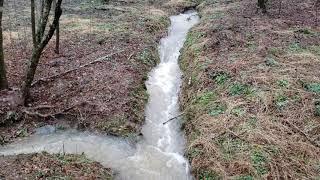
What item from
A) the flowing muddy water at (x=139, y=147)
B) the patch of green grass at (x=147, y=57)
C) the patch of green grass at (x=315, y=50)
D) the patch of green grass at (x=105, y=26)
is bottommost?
the flowing muddy water at (x=139, y=147)

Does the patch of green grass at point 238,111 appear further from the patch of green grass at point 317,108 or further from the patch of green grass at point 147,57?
the patch of green grass at point 147,57

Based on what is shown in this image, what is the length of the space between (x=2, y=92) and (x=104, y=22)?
1237 centimetres

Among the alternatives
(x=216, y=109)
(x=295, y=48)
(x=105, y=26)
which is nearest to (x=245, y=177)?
(x=216, y=109)

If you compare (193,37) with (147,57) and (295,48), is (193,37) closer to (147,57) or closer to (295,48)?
(147,57)

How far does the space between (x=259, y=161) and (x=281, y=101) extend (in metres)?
3.17

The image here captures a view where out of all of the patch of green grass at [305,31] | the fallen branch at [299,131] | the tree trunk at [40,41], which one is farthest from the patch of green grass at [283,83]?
the tree trunk at [40,41]

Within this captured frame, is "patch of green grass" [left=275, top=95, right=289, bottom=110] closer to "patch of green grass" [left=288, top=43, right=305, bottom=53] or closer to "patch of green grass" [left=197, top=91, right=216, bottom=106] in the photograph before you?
"patch of green grass" [left=197, top=91, right=216, bottom=106]

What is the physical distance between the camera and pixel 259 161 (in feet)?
32.6

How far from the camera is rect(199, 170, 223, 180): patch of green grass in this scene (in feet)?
32.4

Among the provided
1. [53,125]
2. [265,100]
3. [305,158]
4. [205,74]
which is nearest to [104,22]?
[205,74]

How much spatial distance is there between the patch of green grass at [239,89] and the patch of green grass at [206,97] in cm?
68

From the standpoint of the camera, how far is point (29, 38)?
21094 mm

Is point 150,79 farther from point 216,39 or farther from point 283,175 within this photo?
point 283,175

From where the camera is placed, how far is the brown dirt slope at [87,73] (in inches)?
510
